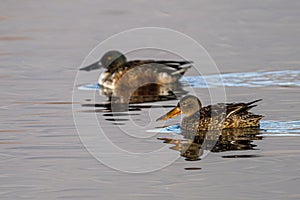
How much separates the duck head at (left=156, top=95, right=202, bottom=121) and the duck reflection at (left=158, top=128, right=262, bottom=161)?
1.16 ft

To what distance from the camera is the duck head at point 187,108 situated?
11318 millimetres

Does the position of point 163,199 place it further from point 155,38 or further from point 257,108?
point 155,38

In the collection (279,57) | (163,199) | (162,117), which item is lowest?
(163,199)

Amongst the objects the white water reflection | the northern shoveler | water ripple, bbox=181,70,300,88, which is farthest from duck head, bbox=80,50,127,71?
water ripple, bbox=181,70,300,88

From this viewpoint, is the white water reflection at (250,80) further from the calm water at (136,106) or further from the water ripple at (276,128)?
the water ripple at (276,128)

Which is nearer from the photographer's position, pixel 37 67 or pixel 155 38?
pixel 37 67

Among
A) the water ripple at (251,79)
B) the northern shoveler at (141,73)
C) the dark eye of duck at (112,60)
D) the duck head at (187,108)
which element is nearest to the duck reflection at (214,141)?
the duck head at (187,108)

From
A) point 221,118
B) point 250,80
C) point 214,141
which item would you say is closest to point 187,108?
point 221,118

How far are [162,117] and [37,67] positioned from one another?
18.1 feet

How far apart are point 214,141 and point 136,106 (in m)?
2.97

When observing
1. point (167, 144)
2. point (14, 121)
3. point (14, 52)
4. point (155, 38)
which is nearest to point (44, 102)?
point (14, 121)

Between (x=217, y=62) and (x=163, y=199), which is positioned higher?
(x=217, y=62)

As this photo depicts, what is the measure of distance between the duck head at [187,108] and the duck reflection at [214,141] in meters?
0.35

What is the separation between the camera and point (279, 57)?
647 inches
